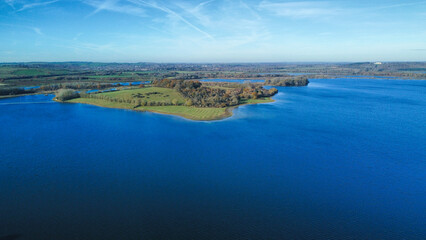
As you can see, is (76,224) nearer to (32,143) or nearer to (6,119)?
(32,143)

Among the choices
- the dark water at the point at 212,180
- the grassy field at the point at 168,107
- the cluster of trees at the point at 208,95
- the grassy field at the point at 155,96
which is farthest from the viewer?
the grassy field at the point at 155,96

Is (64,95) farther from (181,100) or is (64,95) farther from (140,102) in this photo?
(181,100)

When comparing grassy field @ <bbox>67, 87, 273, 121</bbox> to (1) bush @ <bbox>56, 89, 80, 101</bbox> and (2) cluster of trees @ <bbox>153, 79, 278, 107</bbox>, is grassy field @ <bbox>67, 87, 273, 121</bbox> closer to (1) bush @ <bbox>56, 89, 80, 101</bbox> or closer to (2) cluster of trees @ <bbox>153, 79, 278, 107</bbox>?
(1) bush @ <bbox>56, 89, 80, 101</bbox>

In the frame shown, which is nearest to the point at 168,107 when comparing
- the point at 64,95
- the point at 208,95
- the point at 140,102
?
the point at 140,102

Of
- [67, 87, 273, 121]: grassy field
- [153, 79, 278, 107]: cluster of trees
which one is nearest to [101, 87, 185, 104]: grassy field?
[67, 87, 273, 121]: grassy field

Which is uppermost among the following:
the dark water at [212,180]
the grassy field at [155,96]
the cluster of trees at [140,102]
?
the grassy field at [155,96]

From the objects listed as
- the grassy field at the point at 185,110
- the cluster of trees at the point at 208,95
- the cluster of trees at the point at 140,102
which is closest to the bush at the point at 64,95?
the grassy field at the point at 185,110

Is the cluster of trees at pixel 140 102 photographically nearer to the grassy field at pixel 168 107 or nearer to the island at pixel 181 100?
the island at pixel 181 100

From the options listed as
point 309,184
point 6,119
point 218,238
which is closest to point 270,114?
point 309,184
